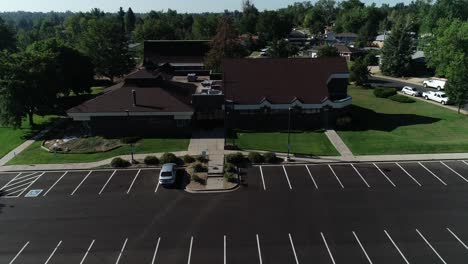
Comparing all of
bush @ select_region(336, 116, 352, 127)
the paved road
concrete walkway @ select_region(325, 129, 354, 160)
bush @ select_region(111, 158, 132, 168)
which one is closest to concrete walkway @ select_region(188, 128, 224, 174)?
the paved road

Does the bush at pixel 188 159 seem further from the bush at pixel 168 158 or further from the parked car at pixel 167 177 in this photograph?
the parked car at pixel 167 177

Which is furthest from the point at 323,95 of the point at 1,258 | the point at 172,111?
the point at 1,258

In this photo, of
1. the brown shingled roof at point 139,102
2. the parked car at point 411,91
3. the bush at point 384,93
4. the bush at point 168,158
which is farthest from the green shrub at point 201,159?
the parked car at point 411,91

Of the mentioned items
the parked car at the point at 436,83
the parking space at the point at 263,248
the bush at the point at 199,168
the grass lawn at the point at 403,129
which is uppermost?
the parked car at the point at 436,83

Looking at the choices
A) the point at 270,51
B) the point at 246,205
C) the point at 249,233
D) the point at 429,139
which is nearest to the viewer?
the point at 249,233

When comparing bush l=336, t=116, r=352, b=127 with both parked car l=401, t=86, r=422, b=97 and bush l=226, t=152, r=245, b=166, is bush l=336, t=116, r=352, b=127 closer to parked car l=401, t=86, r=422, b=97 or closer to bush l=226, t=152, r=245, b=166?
bush l=226, t=152, r=245, b=166

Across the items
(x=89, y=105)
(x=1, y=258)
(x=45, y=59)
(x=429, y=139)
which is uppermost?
(x=45, y=59)

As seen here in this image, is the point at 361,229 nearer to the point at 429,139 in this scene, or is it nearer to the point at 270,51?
the point at 429,139
